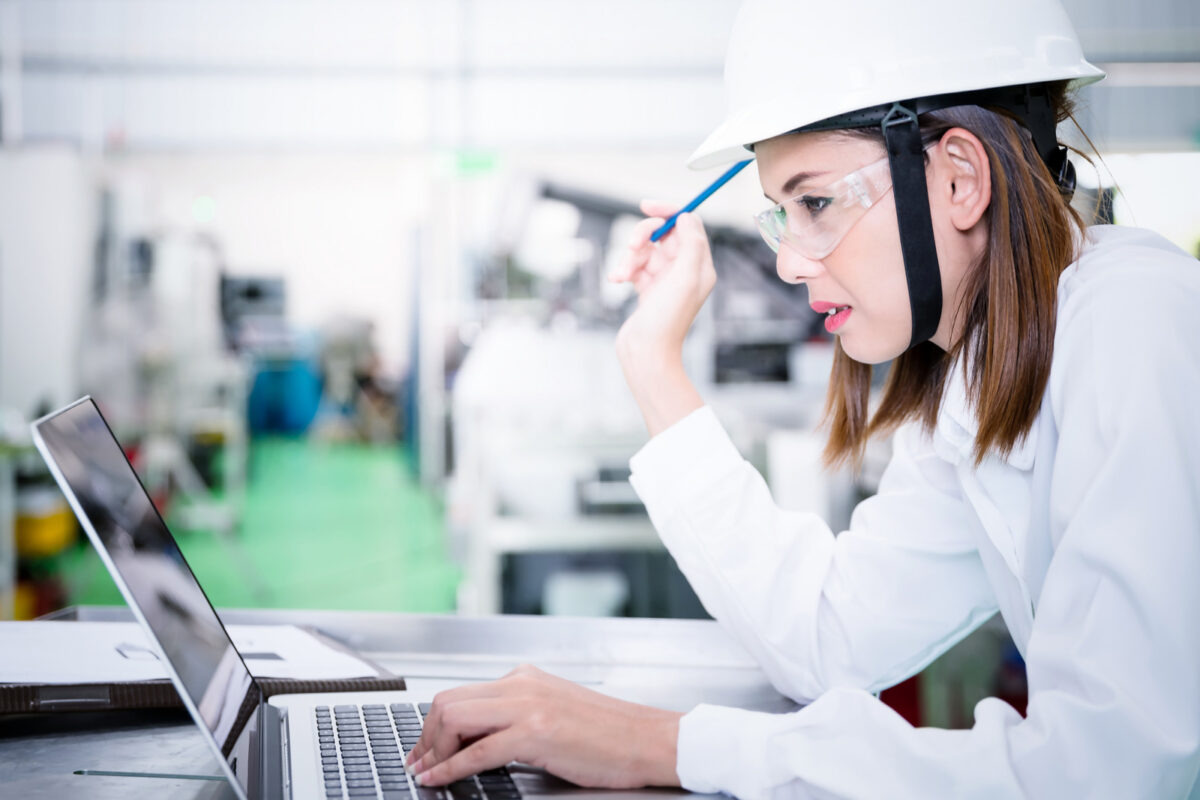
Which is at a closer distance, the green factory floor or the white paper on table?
the white paper on table

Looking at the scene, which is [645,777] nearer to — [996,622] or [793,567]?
[793,567]

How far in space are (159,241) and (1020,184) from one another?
18.7 ft

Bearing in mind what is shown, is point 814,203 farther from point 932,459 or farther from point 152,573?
point 152,573

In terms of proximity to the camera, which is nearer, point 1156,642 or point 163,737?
point 1156,642

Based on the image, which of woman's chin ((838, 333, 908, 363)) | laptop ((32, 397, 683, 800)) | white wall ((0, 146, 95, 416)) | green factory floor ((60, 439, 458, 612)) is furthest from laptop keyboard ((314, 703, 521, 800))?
white wall ((0, 146, 95, 416))

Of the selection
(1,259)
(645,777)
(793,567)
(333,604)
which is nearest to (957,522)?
(793,567)

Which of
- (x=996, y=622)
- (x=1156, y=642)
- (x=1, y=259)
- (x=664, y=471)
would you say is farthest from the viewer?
(x=1, y=259)

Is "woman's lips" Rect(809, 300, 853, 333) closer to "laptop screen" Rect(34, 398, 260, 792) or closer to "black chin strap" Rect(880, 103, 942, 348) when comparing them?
"black chin strap" Rect(880, 103, 942, 348)

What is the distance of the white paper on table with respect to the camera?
82 cm

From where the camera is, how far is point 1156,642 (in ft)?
2.00

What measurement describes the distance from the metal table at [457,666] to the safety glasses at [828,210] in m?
0.43

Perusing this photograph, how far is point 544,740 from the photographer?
2.28ft

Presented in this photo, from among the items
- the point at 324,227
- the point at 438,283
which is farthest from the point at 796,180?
the point at 324,227

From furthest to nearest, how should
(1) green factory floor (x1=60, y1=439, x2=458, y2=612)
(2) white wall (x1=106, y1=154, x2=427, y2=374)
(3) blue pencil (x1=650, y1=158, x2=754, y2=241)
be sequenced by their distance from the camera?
(2) white wall (x1=106, y1=154, x2=427, y2=374) → (1) green factory floor (x1=60, y1=439, x2=458, y2=612) → (3) blue pencil (x1=650, y1=158, x2=754, y2=241)
